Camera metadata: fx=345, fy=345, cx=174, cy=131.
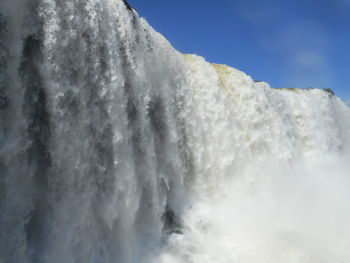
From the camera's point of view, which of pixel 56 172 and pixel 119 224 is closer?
pixel 56 172

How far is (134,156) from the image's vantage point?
7016 millimetres

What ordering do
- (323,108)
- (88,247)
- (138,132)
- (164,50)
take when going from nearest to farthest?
(88,247) → (138,132) → (164,50) → (323,108)

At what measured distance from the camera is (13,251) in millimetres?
4734

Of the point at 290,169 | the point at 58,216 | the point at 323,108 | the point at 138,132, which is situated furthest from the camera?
the point at 323,108

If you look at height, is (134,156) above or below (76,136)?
above

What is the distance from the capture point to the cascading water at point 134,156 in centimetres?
504

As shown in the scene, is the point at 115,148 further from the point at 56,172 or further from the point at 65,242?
the point at 65,242

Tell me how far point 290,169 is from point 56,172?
351 inches

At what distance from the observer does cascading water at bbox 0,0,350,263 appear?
504 centimetres

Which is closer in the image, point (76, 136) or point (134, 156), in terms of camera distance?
point (76, 136)

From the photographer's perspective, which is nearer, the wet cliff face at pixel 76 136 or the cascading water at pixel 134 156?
the wet cliff face at pixel 76 136

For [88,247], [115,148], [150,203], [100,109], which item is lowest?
[88,247]

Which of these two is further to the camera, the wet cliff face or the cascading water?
the cascading water

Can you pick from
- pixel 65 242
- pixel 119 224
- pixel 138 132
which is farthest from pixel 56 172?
pixel 138 132
